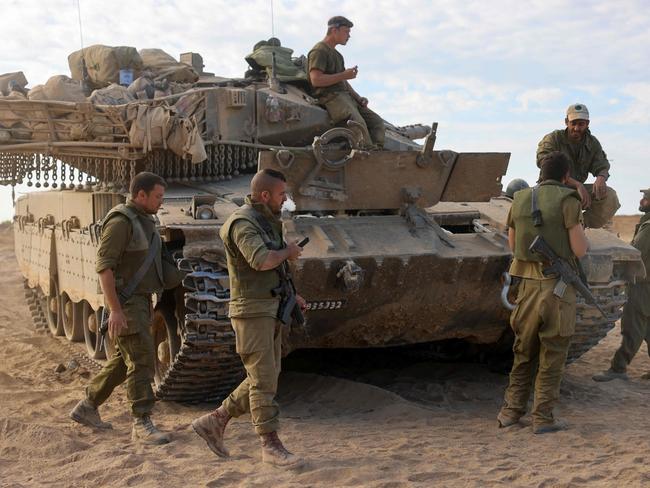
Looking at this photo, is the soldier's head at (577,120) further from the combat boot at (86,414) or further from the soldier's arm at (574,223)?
the combat boot at (86,414)

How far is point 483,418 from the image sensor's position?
258 inches

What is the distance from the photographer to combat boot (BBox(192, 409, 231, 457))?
17.4 feet

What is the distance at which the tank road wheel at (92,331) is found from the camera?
8734 millimetres

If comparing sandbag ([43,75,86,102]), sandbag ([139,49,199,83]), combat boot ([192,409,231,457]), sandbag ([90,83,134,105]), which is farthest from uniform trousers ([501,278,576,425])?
sandbag ([139,49,199,83])

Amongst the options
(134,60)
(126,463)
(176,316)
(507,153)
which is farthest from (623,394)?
(134,60)

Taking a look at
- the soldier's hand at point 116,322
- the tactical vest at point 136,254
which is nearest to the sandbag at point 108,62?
the tactical vest at point 136,254

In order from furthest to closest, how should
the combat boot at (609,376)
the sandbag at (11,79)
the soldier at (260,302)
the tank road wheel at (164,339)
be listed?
the sandbag at (11,79) < the combat boot at (609,376) < the tank road wheel at (164,339) < the soldier at (260,302)

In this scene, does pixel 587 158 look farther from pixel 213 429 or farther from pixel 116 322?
pixel 116 322

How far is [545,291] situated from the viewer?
5.70 m

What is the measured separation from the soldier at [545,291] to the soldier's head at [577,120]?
1.62 metres

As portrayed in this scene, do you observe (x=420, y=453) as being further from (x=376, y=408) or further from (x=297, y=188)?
(x=297, y=188)

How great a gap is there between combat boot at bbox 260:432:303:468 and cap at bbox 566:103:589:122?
12.5 feet

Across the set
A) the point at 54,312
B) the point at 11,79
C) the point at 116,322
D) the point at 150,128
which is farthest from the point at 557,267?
the point at 54,312

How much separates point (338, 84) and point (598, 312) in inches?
116
